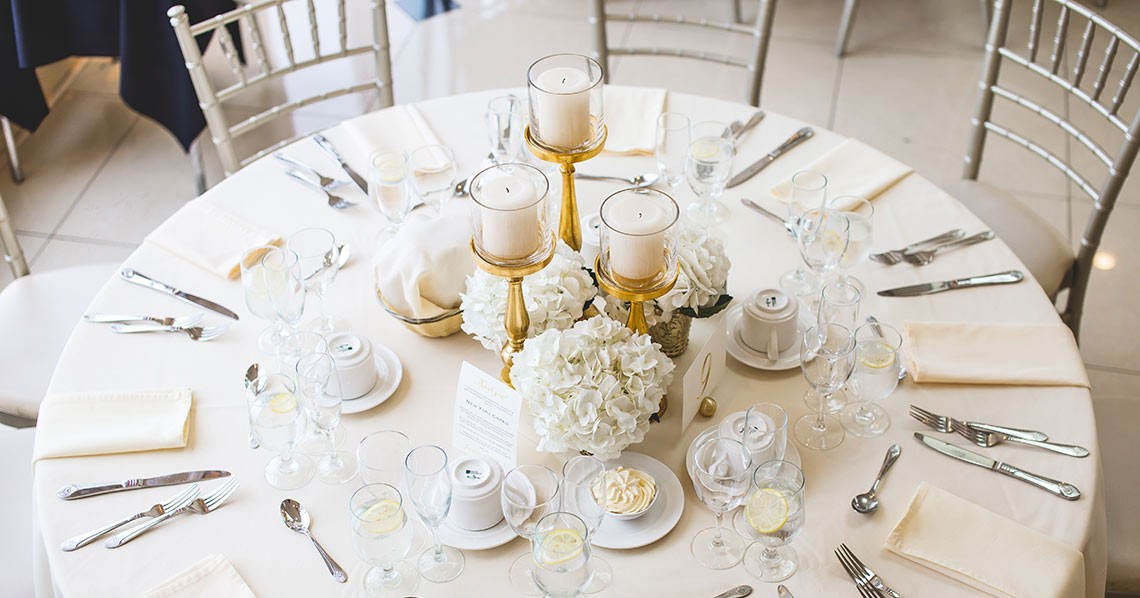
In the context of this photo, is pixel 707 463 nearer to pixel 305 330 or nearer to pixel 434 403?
pixel 434 403

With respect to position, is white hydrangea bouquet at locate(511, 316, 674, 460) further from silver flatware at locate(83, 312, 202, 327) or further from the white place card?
silver flatware at locate(83, 312, 202, 327)

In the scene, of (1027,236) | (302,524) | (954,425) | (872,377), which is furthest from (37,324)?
(1027,236)

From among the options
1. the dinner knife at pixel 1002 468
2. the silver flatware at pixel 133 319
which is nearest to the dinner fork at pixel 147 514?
the silver flatware at pixel 133 319

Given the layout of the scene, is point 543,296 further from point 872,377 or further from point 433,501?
point 872,377

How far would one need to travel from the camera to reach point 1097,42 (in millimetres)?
3773

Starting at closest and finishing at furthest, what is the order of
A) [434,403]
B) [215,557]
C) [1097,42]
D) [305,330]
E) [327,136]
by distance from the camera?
1. [215,557]
2. [434,403]
3. [305,330]
4. [327,136]
5. [1097,42]

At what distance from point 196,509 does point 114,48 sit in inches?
84.3

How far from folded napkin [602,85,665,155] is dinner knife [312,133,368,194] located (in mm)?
521

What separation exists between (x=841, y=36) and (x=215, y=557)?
3255 millimetres

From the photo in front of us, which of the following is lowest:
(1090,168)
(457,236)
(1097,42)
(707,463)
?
(1090,168)

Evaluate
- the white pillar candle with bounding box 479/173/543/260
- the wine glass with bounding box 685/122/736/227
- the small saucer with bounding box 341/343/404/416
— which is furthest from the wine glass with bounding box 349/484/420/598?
the wine glass with bounding box 685/122/736/227

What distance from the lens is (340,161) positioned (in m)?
2.09

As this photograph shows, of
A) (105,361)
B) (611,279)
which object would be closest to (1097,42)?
(611,279)

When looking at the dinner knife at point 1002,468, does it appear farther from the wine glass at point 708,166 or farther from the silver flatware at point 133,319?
the silver flatware at point 133,319
